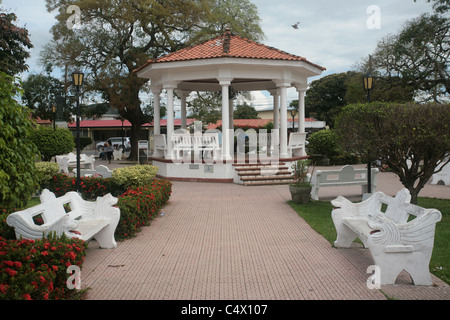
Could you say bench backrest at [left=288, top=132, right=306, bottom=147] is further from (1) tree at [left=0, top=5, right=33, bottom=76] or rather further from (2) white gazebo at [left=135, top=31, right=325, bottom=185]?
(1) tree at [left=0, top=5, right=33, bottom=76]

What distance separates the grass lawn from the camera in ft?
17.5

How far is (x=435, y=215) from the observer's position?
14.9ft

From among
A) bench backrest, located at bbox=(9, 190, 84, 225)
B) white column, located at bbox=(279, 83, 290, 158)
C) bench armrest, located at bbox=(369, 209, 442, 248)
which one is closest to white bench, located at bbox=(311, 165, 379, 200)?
white column, located at bbox=(279, 83, 290, 158)

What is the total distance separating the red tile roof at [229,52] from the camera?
15.2 metres

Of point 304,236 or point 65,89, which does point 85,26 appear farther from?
point 304,236

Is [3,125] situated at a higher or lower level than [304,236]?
higher

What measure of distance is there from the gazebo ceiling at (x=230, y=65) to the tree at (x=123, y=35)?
676 cm

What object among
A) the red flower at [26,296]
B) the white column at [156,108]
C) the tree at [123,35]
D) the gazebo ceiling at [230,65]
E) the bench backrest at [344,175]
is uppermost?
the tree at [123,35]

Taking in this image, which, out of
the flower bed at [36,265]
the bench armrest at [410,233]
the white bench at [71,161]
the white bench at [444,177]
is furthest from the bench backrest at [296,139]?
the flower bed at [36,265]

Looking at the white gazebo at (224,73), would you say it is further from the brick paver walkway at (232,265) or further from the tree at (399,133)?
the brick paver walkway at (232,265)

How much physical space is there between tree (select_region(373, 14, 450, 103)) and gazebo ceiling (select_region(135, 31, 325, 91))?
10746mm

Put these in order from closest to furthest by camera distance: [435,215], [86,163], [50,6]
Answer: [435,215], [86,163], [50,6]
